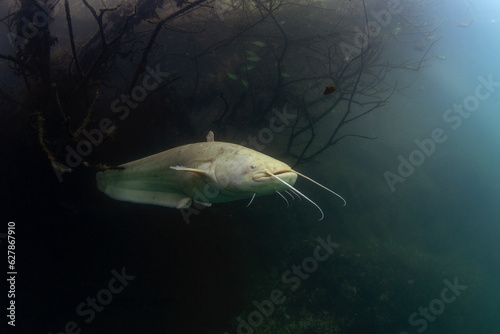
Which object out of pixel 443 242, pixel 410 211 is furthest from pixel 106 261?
pixel 443 242

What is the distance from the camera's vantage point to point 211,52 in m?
6.27

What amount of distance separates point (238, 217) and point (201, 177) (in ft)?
8.77

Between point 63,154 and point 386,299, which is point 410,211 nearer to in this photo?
point 386,299

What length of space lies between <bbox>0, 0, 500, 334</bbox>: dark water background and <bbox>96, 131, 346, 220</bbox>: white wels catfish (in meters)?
0.88

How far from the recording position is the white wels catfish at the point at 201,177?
2143 millimetres

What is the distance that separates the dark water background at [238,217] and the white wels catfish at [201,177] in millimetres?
883

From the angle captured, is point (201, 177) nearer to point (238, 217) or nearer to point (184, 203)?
point (184, 203)

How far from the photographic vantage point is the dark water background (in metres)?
3.89

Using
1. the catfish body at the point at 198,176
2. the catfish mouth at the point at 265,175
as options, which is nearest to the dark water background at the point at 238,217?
the catfish body at the point at 198,176

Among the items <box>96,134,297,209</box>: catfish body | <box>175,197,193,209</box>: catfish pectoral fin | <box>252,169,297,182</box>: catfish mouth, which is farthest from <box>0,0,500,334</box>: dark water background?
<box>252,169,297,182</box>: catfish mouth

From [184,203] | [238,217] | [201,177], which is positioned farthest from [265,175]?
[238,217]

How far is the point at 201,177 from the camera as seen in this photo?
8.58ft

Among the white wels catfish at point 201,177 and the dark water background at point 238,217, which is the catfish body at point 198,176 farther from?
the dark water background at point 238,217

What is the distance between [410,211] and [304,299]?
666 centimetres
